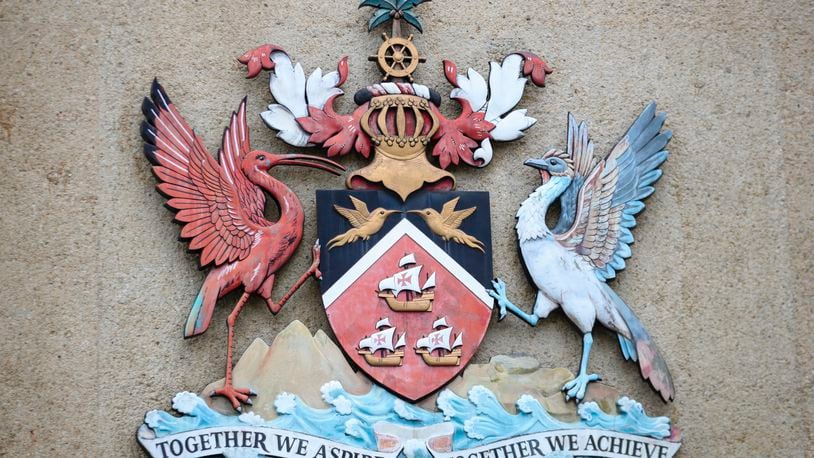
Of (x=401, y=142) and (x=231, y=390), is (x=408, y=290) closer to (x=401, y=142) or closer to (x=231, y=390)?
(x=401, y=142)

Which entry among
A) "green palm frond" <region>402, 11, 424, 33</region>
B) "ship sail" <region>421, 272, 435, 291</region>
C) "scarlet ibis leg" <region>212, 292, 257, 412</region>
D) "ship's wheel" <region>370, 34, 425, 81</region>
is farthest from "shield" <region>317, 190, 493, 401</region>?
"green palm frond" <region>402, 11, 424, 33</region>

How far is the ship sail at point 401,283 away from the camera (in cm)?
555

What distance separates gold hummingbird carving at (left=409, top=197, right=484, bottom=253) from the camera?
5.66 metres

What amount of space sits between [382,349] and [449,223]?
0.68 m

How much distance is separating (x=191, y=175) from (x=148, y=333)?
0.74 metres

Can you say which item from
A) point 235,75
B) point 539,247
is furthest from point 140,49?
point 539,247

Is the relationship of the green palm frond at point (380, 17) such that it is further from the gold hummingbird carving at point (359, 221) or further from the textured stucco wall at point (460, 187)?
the gold hummingbird carving at point (359, 221)

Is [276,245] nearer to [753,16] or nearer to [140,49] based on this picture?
[140,49]

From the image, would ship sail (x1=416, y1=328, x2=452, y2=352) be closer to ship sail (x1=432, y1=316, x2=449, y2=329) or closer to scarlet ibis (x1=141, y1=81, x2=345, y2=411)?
ship sail (x1=432, y1=316, x2=449, y2=329)

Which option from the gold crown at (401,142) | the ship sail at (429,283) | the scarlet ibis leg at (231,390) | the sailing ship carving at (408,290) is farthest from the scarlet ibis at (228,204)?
the ship sail at (429,283)

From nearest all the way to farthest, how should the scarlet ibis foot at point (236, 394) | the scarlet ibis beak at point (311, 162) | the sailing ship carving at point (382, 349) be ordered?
the scarlet ibis foot at point (236, 394) → the sailing ship carving at point (382, 349) → the scarlet ibis beak at point (311, 162)

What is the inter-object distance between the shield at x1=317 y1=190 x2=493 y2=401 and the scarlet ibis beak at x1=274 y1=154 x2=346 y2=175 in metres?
0.15

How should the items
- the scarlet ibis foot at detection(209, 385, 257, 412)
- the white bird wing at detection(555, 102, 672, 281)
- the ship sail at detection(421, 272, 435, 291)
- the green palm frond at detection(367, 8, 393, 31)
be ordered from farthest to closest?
the green palm frond at detection(367, 8, 393, 31) → the white bird wing at detection(555, 102, 672, 281) → the ship sail at detection(421, 272, 435, 291) → the scarlet ibis foot at detection(209, 385, 257, 412)

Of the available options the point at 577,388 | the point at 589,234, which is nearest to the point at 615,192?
the point at 589,234
